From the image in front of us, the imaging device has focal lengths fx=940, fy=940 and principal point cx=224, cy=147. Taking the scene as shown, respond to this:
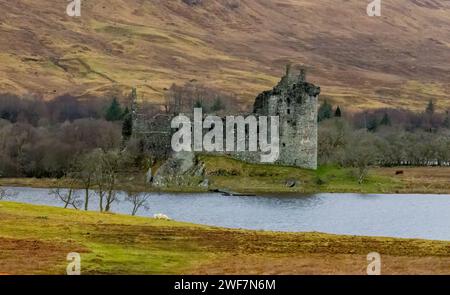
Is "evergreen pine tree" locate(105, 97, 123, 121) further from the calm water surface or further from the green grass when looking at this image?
the calm water surface

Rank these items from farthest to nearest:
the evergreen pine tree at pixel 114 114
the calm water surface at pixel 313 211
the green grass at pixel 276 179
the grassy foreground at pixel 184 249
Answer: the evergreen pine tree at pixel 114 114 → the green grass at pixel 276 179 → the calm water surface at pixel 313 211 → the grassy foreground at pixel 184 249

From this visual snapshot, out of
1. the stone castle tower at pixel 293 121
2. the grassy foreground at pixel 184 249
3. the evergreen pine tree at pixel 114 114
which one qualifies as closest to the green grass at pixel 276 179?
the stone castle tower at pixel 293 121

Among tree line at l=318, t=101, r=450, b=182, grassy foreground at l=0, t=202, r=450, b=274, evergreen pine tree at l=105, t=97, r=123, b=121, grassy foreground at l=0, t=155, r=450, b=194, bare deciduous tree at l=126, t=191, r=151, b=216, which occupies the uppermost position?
evergreen pine tree at l=105, t=97, r=123, b=121

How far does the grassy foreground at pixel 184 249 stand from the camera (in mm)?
32594

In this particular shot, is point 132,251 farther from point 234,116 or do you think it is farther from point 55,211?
point 234,116

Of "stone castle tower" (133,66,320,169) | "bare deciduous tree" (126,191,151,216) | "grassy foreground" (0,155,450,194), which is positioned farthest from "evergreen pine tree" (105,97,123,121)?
"bare deciduous tree" (126,191,151,216)

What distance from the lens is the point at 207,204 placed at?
87312 mm

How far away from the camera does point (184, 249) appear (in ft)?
124

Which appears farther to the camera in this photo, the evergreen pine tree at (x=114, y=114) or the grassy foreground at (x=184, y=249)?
the evergreen pine tree at (x=114, y=114)

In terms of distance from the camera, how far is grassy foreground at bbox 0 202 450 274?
107 ft

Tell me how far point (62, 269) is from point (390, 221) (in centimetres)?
4440

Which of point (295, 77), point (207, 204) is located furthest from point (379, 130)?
point (207, 204)

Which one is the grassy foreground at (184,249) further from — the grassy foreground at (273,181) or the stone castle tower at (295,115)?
the stone castle tower at (295,115)
